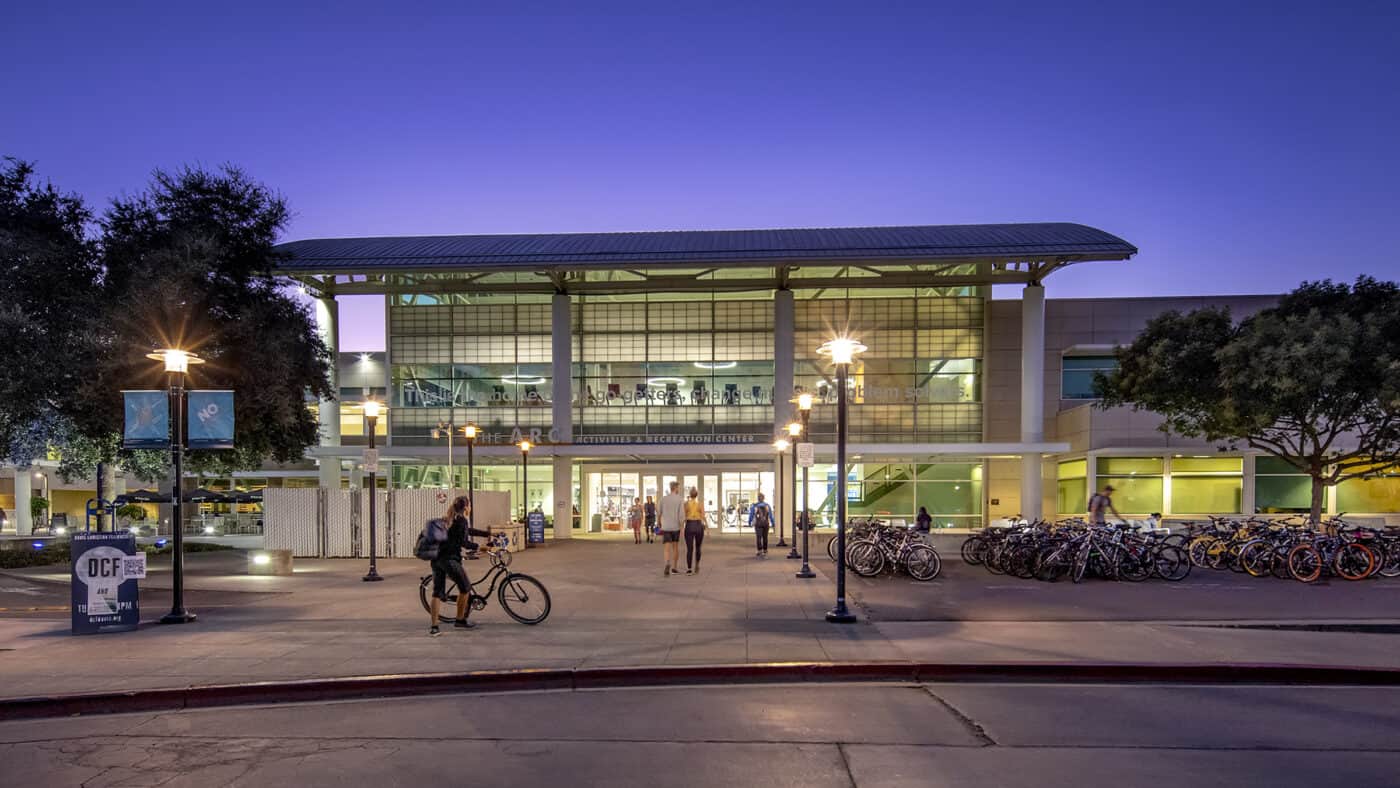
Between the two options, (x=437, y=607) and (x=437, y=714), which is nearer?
(x=437, y=714)

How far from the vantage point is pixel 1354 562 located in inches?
661

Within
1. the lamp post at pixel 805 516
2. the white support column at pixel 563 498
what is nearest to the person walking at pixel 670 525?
the lamp post at pixel 805 516

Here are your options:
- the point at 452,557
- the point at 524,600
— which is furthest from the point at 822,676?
the point at 452,557

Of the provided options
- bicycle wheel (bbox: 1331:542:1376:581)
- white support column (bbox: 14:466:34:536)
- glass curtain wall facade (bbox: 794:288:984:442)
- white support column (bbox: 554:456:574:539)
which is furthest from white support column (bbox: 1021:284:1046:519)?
white support column (bbox: 14:466:34:536)

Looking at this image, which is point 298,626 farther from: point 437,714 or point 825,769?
point 825,769

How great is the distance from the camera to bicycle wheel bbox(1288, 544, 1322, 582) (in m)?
16.5

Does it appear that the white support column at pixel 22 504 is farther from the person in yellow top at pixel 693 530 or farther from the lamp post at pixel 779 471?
the person in yellow top at pixel 693 530

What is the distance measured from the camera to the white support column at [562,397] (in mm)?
33213

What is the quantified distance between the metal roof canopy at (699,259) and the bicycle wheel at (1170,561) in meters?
15.4

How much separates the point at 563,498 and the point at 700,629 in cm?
2264

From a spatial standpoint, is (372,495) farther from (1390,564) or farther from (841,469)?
(1390,564)

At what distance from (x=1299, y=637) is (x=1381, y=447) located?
15525mm

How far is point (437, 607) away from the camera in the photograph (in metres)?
10.8

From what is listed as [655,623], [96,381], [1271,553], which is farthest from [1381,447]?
[96,381]
